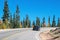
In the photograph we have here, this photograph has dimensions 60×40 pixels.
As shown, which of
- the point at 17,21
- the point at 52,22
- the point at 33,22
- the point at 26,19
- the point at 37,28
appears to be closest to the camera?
the point at 37,28

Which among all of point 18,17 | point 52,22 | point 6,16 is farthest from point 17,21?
point 52,22

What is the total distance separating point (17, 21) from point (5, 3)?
24.0m

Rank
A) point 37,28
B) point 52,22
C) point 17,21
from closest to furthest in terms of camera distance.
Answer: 1. point 37,28
2. point 17,21
3. point 52,22

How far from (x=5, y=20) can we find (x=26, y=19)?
59.7 metres

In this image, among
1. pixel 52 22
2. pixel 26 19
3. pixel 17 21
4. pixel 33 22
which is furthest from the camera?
pixel 33 22

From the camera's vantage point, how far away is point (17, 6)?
421 feet

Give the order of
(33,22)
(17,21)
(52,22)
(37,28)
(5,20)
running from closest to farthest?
(37,28), (5,20), (17,21), (52,22), (33,22)

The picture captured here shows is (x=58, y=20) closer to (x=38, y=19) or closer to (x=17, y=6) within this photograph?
(x=38, y=19)

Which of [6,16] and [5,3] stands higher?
[5,3]

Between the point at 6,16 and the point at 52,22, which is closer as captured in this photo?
the point at 6,16

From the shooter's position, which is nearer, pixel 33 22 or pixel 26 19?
pixel 26 19

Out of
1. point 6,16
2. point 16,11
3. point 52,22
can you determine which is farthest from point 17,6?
point 52,22

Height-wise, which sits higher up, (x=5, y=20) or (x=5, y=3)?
(x=5, y=3)

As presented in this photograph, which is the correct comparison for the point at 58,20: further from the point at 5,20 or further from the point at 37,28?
the point at 37,28
